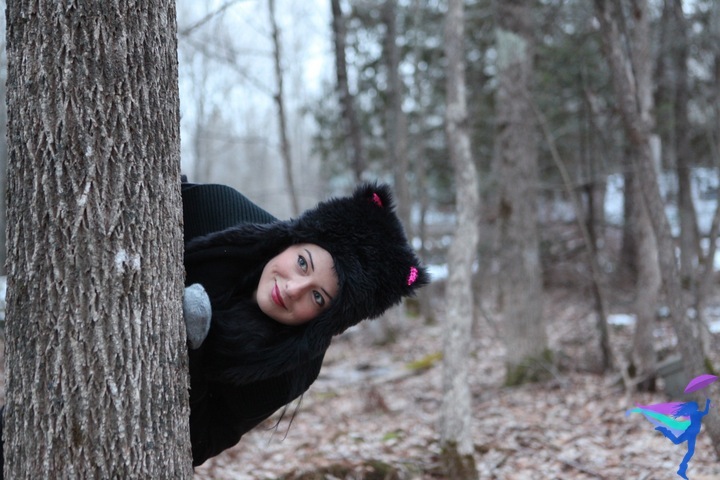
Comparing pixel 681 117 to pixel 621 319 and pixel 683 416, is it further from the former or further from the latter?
pixel 683 416

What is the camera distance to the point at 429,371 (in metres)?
10.4

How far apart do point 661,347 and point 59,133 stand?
9.19 m

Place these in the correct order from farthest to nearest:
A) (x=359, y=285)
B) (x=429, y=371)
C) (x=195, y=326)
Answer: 1. (x=429, y=371)
2. (x=359, y=285)
3. (x=195, y=326)

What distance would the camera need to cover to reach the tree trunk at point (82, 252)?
2.05m

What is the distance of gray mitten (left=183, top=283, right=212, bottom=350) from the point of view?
2.36 meters

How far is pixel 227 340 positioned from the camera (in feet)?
8.14

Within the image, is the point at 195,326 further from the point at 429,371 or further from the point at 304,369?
the point at 429,371

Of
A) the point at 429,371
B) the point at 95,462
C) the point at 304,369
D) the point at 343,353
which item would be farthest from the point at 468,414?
the point at 343,353

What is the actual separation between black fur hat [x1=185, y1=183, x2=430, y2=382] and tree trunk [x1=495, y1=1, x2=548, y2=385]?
6061 millimetres

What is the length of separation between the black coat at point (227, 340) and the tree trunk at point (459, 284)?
8.83 feet

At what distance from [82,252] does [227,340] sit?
642 mm

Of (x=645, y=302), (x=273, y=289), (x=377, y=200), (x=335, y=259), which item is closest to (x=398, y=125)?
(x=645, y=302)

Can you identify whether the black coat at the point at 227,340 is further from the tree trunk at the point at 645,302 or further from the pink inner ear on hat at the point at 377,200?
the tree trunk at the point at 645,302

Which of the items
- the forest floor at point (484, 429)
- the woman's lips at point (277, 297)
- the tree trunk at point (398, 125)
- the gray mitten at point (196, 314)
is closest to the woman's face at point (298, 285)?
the woman's lips at point (277, 297)
